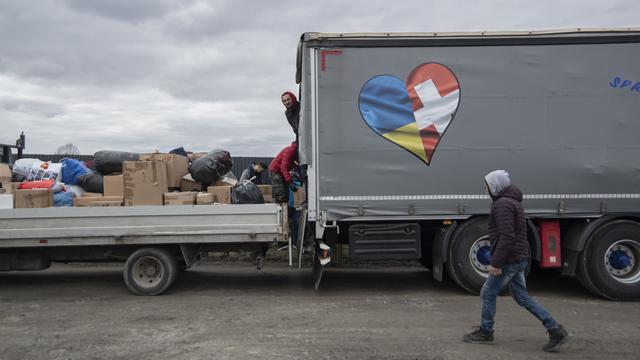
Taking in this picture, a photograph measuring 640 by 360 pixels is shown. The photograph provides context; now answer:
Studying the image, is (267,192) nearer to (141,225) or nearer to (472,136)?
(141,225)

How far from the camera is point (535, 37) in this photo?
21.4 feet

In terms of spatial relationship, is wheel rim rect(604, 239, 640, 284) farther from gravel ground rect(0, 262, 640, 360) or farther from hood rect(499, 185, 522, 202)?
hood rect(499, 185, 522, 202)

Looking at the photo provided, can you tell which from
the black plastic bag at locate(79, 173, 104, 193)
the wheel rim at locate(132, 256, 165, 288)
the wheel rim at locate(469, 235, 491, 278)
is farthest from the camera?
the black plastic bag at locate(79, 173, 104, 193)

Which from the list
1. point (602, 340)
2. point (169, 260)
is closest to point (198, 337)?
point (169, 260)

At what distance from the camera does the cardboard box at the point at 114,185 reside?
22.5 feet

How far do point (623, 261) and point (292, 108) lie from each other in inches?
190

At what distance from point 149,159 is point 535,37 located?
5.39m

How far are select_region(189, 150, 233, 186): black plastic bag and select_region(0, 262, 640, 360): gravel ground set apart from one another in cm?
156

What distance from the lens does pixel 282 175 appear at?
6.99 m

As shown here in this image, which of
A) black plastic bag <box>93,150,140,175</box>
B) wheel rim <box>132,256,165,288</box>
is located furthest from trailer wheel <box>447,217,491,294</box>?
black plastic bag <box>93,150,140,175</box>

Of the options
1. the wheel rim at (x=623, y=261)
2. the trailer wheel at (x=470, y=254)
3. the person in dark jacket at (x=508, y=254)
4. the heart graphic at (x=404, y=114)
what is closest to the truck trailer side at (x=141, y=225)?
the heart graphic at (x=404, y=114)

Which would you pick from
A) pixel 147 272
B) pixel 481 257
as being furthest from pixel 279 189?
pixel 481 257

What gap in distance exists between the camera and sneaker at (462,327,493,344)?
4.79m

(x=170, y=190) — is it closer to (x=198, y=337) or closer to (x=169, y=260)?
(x=169, y=260)
